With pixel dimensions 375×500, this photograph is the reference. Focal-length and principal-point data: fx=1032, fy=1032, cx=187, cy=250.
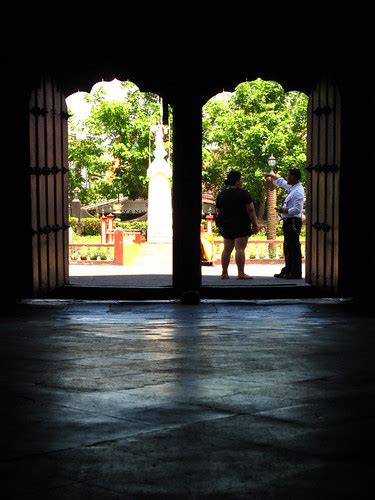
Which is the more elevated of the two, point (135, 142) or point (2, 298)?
point (135, 142)

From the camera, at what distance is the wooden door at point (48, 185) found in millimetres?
11289

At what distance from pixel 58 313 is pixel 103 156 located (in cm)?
4579

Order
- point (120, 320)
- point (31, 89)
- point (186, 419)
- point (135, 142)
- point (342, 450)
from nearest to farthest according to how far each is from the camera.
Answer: point (342, 450) → point (186, 419) → point (120, 320) → point (31, 89) → point (135, 142)

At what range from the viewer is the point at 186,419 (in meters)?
4.70

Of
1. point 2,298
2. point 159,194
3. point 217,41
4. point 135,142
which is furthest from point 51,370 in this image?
point 135,142

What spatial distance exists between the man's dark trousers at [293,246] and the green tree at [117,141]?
38766 millimetres

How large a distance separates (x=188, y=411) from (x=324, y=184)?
734 centimetres

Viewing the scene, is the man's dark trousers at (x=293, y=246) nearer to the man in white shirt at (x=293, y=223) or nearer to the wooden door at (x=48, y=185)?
the man in white shirt at (x=293, y=223)

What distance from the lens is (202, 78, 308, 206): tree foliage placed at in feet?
159

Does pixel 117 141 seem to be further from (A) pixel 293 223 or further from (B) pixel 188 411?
(B) pixel 188 411

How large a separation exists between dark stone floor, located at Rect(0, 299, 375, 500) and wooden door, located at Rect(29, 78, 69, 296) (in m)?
2.55

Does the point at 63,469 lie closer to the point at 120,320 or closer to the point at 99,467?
the point at 99,467

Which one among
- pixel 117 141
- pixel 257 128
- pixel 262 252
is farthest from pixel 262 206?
pixel 262 252

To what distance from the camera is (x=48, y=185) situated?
38.0 feet
